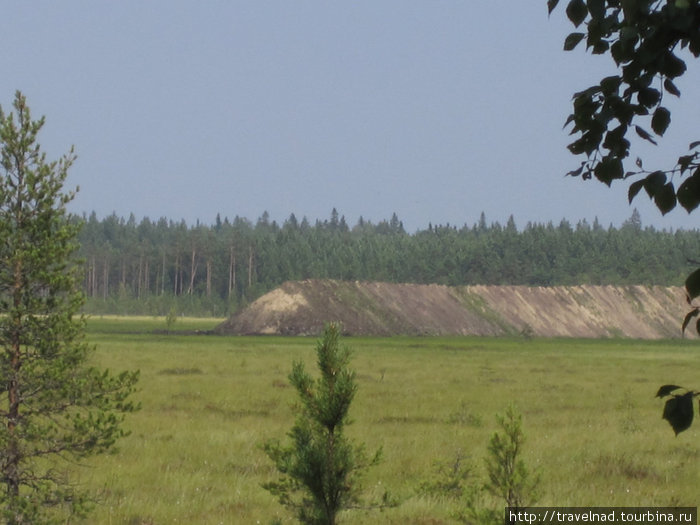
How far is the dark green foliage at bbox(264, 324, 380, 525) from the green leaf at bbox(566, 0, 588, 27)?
485 cm

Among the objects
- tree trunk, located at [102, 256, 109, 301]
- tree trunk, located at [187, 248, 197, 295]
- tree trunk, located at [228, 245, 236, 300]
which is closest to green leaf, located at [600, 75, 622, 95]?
tree trunk, located at [187, 248, 197, 295]

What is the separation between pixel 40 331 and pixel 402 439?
10695 millimetres

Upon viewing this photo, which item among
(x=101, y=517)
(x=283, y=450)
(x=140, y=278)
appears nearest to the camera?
(x=283, y=450)

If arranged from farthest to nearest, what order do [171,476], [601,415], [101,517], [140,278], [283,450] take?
[140,278] < [601,415] < [171,476] < [101,517] < [283,450]

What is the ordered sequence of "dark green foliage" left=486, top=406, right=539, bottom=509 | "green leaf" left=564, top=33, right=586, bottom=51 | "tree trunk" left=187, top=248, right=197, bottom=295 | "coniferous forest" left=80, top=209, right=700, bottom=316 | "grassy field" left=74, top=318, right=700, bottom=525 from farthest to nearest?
1. "tree trunk" left=187, top=248, right=197, bottom=295
2. "coniferous forest" left=80, top=209, right=700, bottom=316
3. "grassy field" left=74, top=318, right=700, bottom=525
4. "dark green foliage" left=486, top=406, right=539, bottom=509
5. "green leaf" left=564, top=33, right=586, bottom=51

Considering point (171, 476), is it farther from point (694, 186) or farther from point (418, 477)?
point (694, 186)

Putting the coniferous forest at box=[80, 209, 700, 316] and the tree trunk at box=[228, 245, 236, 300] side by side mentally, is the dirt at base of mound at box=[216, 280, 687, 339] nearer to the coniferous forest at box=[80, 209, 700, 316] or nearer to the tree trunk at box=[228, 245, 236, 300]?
the coniferous forest at box=[80, 209, 700, 316]

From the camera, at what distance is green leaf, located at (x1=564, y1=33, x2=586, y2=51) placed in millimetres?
3943

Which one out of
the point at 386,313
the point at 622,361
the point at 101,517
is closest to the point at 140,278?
the point at 386,313

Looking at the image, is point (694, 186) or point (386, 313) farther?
point (386, 313)

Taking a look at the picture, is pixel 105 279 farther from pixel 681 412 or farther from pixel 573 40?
pixel 681 412

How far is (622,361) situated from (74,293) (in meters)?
49.5

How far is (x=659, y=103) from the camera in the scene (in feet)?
12.3

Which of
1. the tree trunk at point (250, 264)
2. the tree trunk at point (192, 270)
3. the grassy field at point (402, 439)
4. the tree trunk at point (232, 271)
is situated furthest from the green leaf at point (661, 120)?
the tree trunk at point (250, 264)
